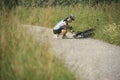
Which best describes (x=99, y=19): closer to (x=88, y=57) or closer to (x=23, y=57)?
(x=88, y=57)

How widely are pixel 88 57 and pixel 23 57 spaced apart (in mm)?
3770

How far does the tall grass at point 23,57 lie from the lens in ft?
16.2

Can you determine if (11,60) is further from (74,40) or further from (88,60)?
(74,40)

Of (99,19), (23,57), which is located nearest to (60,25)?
(99,19)

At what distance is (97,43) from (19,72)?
6.77 meters

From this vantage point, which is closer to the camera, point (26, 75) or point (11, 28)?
point (26, 75)

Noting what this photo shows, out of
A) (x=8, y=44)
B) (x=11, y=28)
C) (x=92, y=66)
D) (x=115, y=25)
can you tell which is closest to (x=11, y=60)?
(x=8, y=44)

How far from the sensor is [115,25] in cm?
1290

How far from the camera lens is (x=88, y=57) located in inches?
347

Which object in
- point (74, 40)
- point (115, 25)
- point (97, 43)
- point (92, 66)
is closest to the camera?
point (92, 66)

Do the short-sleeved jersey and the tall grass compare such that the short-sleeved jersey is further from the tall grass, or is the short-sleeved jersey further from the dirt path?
the tall grass

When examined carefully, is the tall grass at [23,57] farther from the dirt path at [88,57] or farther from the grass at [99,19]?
the grass at [99,19]

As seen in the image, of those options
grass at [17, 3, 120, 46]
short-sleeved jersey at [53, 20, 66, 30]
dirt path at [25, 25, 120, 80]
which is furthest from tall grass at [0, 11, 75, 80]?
short-sleeved jersey at [53, 20, 66, 30]

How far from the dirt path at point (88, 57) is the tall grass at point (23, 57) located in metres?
0.23
